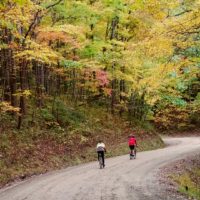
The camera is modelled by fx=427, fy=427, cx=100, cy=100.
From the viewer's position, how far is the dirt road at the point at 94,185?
49.9ft

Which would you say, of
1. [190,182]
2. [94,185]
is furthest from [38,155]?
[190,182]

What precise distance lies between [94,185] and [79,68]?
1471 centimetres

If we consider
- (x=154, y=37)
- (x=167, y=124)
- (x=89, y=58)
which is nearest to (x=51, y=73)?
(x=89, y=58)

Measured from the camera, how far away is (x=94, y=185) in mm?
17594

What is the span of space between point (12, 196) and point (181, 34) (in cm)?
957

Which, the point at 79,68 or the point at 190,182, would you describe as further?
the point at 79,68

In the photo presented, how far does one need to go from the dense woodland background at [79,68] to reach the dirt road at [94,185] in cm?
220

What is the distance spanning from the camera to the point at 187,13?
57.0 ft

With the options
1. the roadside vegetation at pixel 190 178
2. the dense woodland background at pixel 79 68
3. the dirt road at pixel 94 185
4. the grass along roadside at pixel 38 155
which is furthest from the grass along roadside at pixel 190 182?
the grass along roadside at pixel 38 155

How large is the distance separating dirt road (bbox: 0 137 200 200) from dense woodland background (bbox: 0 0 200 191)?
2195mm

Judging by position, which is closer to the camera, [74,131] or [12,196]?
[12,196]

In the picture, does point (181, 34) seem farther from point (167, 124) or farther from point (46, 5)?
point (167, 124)

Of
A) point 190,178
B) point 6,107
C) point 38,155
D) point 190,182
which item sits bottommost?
point 190,178

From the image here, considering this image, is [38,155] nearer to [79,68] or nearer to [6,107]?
[6,107]
